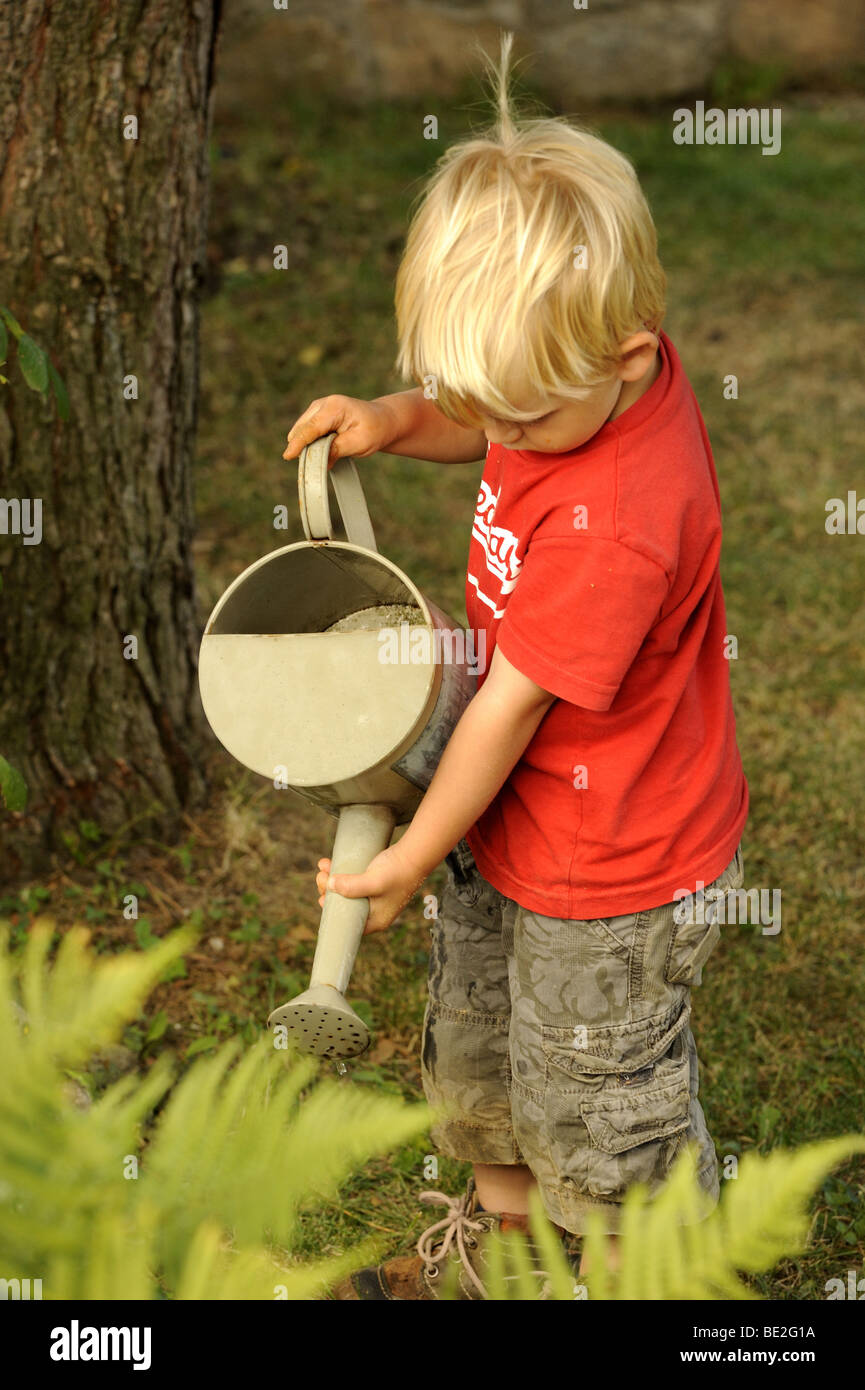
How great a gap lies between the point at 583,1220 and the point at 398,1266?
427mm

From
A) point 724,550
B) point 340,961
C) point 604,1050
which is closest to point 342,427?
point 340,961

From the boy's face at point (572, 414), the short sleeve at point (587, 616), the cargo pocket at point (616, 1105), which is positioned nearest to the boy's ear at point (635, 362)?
the boy's face at point (572, 414)

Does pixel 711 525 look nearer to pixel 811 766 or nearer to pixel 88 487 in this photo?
pixel 88 487

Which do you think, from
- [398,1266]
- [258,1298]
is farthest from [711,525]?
[398,1266]

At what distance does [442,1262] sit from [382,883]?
81 cm

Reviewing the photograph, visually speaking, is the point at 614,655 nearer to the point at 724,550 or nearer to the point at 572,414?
the point at 572,414

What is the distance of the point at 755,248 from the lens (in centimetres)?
553

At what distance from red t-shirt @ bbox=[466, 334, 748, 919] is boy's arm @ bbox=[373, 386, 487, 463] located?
109 mm

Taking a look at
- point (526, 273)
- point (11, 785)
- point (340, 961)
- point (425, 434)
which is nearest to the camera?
point (526, 273)

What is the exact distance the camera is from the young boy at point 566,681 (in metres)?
1.32

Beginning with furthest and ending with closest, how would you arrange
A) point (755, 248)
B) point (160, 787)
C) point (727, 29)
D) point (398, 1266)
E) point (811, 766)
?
point (727, 29), point (755, 248), point (811, 766), point (160, 787), point (398, 1266)

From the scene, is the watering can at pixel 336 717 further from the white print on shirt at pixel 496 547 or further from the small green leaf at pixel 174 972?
the small green leaf at pixel 174 972

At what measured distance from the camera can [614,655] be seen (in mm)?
1377

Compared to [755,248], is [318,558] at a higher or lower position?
lower
